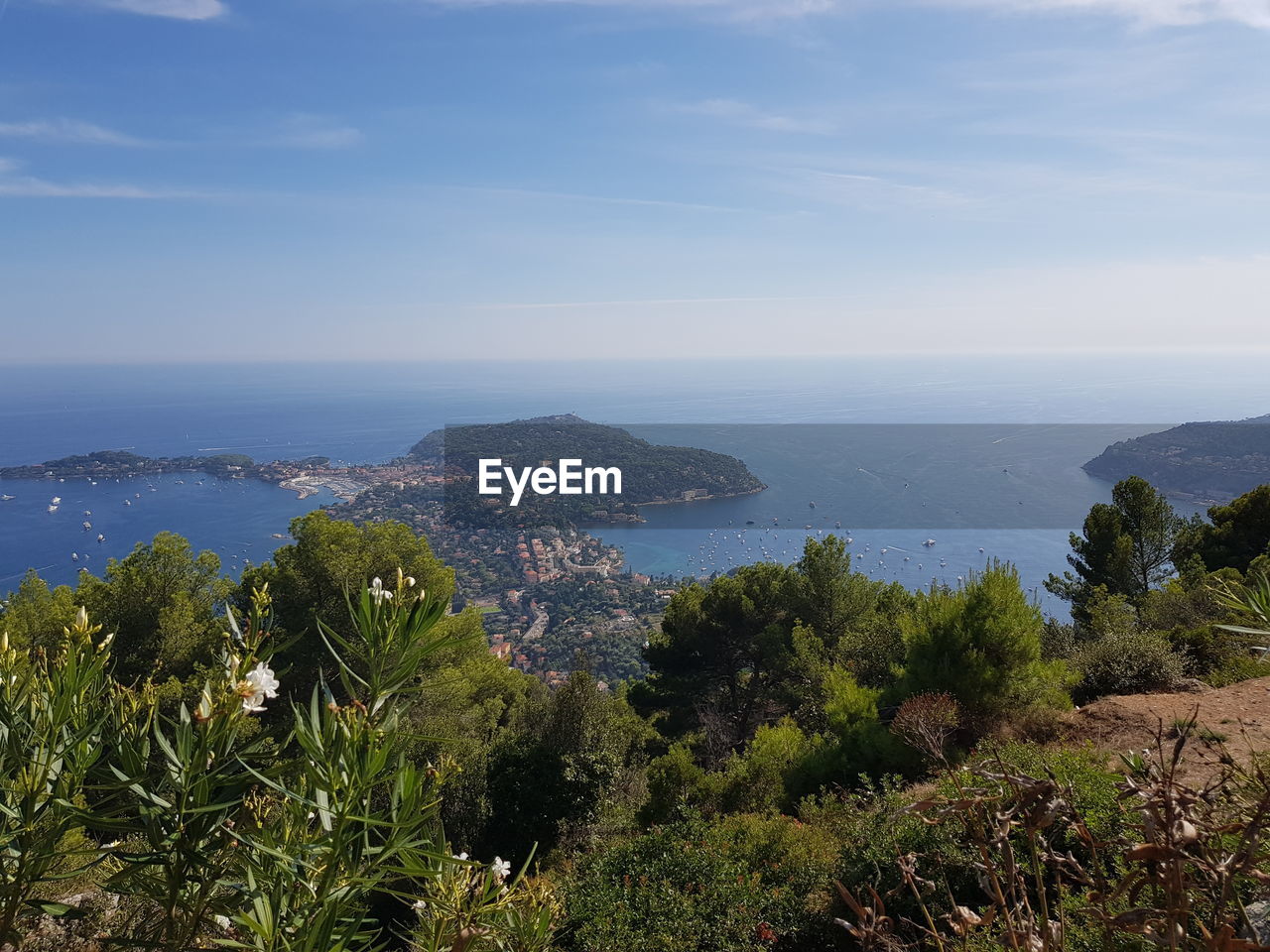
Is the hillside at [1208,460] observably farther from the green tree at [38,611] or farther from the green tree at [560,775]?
the green tree at [38,611]

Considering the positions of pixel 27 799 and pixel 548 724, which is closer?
pixel 27 799

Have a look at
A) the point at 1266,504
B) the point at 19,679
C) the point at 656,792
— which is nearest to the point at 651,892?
the point at 656,792

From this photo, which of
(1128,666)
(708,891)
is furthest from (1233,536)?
(708,891)

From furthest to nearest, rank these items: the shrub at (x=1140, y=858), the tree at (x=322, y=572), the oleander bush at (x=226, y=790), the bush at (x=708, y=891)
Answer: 1. the tree at (x=322, y=572)
2. the bush at (x=708, y=891)
3. the oleander bush at (x=226, y=790)
4. the shrub at (x=1140, y=858)

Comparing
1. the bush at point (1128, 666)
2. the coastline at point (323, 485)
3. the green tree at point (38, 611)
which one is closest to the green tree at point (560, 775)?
the green tree at point (38, 611)

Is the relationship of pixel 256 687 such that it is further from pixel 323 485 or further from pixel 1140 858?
pixel 323 485

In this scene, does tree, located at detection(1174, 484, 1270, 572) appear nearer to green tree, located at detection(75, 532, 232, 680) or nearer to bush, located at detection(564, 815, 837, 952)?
bush, located at detection(564, 815, 837, 952)

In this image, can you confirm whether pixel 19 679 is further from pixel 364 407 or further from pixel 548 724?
pixel 364 407
